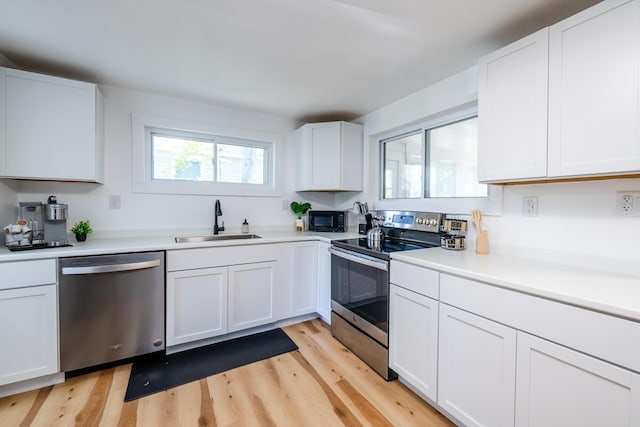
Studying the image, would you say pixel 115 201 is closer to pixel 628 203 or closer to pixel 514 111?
pixel 514 111

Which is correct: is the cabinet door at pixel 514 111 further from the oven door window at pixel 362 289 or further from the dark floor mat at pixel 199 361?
the dark floor mat at pixel 199 361

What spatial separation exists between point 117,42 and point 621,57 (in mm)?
2589

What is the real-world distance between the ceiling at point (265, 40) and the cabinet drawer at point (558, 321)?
1392mm

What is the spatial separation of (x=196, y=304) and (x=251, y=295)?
44 centimetres

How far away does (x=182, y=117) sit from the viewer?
2.60m

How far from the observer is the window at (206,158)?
2621 millimetres

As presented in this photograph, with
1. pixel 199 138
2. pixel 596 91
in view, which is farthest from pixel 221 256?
pixel 596 91

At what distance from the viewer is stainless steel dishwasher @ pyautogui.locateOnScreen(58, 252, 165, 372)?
1.73 metres

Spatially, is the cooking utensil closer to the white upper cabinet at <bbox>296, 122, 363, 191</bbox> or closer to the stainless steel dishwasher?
the white upper cabinet at <bbox>296, 122, 363, 191</bbox>

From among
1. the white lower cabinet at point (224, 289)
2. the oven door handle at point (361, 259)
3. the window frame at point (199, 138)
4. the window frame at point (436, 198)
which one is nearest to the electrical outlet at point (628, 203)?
the window frame at point (436, 198)

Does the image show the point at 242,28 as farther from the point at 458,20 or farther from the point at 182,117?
the point at 182,117

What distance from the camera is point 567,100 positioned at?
1.27m

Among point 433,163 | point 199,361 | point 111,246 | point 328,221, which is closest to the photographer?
point 111,246

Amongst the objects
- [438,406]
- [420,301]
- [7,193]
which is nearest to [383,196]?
[420,301]
